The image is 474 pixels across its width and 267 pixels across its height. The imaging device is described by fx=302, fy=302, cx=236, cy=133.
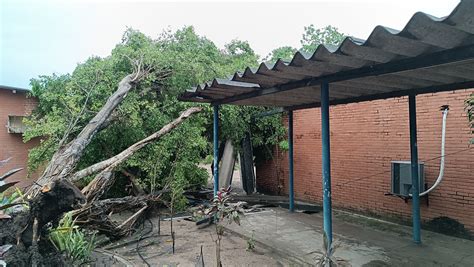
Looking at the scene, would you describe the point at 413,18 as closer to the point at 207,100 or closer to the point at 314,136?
the point at 207,100

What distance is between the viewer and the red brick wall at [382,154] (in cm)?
507

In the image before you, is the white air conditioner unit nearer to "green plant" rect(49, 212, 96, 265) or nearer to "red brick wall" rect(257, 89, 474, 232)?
"red brick wall" rect(257, 89, 474, 232)

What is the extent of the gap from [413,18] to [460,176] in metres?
4.24

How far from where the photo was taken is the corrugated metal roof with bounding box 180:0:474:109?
7.16ft

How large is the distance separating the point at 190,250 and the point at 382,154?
437 centimetres

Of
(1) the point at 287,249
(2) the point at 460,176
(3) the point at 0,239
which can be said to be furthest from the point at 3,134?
(2) the point at 460,176

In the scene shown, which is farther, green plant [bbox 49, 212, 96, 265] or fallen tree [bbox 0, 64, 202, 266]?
green plant [bbox 49, 212, 96, 265]

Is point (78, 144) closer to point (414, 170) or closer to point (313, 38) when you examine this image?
point (414, 170)

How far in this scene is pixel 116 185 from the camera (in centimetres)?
782

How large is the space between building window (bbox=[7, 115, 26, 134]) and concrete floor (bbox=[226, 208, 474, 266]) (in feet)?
24.5

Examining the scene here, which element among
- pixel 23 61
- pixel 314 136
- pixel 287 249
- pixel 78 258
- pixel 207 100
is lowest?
pixel 287 249

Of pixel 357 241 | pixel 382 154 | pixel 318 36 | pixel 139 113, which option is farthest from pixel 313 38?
pixel 357 241

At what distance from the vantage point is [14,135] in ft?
30.2

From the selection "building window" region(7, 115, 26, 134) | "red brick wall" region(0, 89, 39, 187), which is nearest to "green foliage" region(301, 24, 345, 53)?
"red brick wall" region(0, 89, 39, 187)
